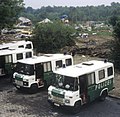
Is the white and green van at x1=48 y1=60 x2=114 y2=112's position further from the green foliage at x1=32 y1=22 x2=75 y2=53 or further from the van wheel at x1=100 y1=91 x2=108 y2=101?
the green foliage at x1=32 y1=22 x2=75 y2=53

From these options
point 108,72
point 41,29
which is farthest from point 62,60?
point 41,29

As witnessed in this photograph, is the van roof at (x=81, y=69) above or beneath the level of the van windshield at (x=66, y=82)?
above

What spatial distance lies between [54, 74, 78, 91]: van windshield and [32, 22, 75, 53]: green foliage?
15537 mm

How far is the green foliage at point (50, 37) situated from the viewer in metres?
30.1

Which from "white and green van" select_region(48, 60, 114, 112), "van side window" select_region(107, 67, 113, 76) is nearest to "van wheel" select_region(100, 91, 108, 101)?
"white and green van" select_region(48, 60, 114, 112)

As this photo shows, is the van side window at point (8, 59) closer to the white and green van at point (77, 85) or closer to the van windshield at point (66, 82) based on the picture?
the white and green van at point (77, 85)

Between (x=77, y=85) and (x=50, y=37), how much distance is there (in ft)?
53.9

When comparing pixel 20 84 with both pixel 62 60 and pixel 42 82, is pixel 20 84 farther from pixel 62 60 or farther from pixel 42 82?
pixel 62 60

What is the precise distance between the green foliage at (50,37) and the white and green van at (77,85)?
47.8 ft

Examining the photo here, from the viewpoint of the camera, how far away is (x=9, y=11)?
27.3 m

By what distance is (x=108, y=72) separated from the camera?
16.0 m

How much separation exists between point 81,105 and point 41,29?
17.2 meters

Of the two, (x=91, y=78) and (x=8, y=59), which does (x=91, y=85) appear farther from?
(x=8, y=59)

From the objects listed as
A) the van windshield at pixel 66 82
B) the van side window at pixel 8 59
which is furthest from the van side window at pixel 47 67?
the van side window at pixel 8 59
